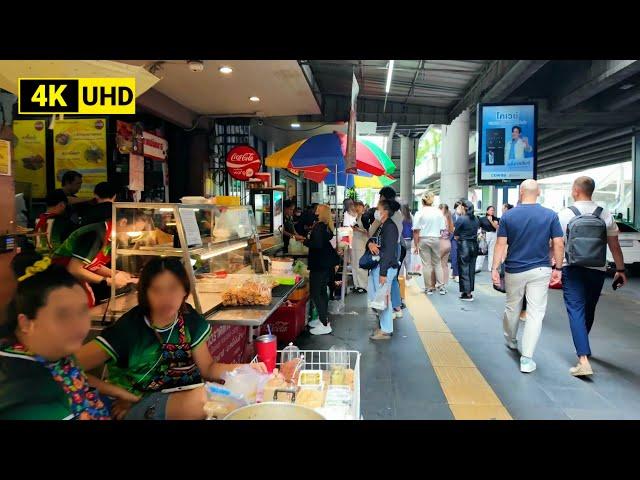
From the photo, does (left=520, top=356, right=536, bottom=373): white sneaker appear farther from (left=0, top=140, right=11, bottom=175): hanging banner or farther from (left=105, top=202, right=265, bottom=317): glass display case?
(left=0, top=140, right=11, bottom=175): hanging banner

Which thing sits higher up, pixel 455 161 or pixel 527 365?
pixel 455 161

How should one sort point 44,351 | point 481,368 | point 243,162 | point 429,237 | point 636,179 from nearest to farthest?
point 44,351 → point 481,368 → point 429,237 → point 243,162 → point 636,179

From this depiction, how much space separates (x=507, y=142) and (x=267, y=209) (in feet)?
17.3

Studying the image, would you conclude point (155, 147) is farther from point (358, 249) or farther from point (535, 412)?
point (535, 412)

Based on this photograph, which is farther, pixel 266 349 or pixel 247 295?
pixel 247 295

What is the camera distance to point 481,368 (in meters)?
5.21

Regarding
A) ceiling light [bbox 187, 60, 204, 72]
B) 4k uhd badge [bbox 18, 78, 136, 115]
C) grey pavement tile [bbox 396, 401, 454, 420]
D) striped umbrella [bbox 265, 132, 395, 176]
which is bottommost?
grey pavement tile [bbox 396, 401, 454, 420]

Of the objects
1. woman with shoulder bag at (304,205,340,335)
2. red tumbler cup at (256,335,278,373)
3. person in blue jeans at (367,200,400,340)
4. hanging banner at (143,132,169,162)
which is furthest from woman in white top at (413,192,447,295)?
red tumbler cup at (256,335,278,373)

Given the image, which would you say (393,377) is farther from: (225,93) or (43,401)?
(225,93)

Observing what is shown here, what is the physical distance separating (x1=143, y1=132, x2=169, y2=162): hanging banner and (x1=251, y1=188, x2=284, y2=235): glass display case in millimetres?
1897

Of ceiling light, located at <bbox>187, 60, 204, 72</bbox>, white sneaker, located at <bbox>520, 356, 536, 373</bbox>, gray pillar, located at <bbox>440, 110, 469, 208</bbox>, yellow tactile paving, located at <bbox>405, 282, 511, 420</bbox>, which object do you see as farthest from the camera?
gray pillar, located at <bbox>440, 110, 469, 208</bbox>

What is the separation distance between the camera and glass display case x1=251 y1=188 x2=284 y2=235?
985cm

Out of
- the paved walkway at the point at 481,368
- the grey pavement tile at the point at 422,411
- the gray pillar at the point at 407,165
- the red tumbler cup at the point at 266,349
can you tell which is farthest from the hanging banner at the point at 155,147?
the gray pillar at the point at 407,165

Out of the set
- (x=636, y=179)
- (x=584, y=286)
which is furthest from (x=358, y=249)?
(x=636, y=179)
